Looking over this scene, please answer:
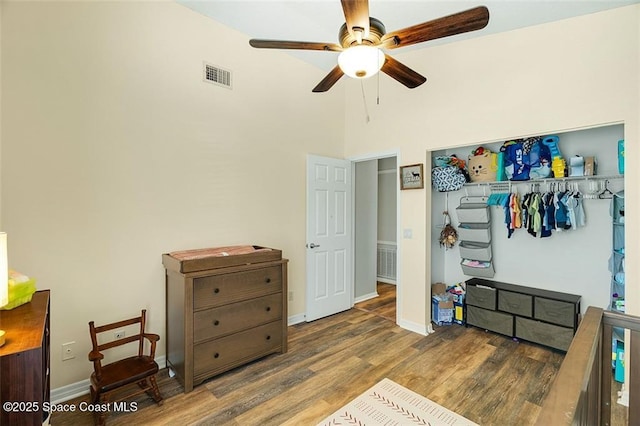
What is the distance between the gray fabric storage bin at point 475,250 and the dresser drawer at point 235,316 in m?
2.53

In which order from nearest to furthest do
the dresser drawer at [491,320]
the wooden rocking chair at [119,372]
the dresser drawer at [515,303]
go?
the wooden rocking chair at [119,372], the dresser drawer at [515,303], the dresser drawer at [491,320]

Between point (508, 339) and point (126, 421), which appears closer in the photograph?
point (126, 421)

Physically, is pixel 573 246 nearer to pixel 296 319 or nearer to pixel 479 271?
pixel 479 271

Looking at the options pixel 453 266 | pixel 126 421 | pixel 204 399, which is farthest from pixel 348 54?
pixel 453 266

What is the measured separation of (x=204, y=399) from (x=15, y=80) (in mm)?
2699

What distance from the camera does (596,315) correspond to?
1552 mm

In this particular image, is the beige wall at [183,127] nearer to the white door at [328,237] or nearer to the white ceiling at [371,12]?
the white ceiling at [371,12]

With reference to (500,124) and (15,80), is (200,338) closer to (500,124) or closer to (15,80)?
(15,80)

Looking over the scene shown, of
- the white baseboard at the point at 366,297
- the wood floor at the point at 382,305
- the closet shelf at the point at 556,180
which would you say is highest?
the closet shelf at the point at 556,180

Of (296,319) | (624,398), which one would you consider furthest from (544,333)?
(296,319)

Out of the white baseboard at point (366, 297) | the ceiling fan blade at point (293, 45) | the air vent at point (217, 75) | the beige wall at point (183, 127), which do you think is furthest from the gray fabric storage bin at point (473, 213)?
the air vent at point (217, 75)

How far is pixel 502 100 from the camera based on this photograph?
3.08 metres

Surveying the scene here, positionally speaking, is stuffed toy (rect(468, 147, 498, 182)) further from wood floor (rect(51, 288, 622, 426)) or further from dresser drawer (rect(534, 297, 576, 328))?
wood floor (rect(51, 288, 622, 426))

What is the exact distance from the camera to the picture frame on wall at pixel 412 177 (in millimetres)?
3586
